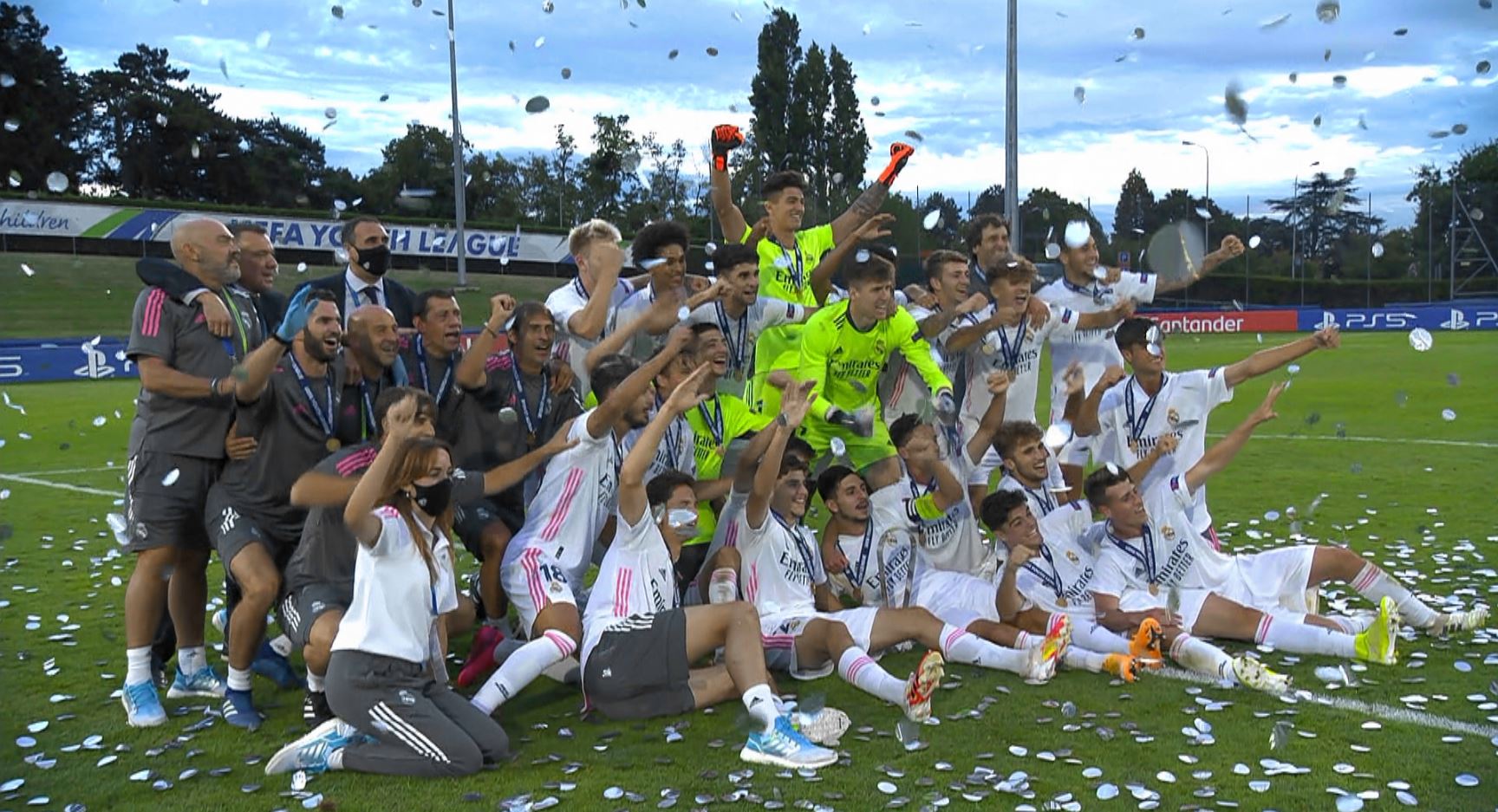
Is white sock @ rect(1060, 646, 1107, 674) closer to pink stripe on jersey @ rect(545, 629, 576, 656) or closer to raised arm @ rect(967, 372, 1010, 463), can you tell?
raised arm @ rect(967, 372, 1010, 463)

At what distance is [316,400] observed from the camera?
17.5 feet

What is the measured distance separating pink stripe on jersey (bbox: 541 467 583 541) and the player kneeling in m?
0.37

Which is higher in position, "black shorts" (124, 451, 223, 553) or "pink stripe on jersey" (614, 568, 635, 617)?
"black shorts" (124, 451, 223, 553)

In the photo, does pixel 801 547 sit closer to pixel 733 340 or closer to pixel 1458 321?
→ pixel 733 340

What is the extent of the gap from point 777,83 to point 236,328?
99.1ft

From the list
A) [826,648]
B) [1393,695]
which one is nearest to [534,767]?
[826,648]

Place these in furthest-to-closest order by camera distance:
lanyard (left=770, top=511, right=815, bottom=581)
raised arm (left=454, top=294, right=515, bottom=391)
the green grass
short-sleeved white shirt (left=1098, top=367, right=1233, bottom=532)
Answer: the green grass → short-sleeved white shirt (left=1098, top=367, right=1233, bottom=532) → lanyard (left=770, top=511, right=815, bottom=581) → raised arm (left=454, top=294, right=515, bottom=391)

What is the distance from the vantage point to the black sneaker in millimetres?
4934

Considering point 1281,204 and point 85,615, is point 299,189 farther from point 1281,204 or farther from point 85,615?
point 85,615

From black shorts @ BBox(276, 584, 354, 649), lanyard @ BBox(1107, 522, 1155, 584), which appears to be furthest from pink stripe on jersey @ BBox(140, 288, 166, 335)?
lanyard @ BBox(1107, 522, 1155, 584)

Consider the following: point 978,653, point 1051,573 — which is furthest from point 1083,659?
point 1051,573

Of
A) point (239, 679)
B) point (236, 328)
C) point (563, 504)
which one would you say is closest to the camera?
point (239, 679)

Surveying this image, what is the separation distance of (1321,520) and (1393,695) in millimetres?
4240

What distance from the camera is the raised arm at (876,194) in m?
7.55
